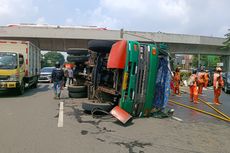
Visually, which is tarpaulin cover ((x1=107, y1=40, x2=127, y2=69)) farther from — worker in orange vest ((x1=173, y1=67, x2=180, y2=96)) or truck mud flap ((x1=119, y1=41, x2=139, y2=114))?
worker in orange vest ((x1=173, y1=67, x2=180, y2=96))

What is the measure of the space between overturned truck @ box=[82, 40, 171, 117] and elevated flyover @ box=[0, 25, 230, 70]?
2281 centimetres

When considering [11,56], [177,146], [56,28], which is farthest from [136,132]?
[56,28]

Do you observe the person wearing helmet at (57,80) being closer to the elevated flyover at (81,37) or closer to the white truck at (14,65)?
the white truck at (14,65)

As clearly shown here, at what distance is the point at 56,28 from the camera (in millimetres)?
35969

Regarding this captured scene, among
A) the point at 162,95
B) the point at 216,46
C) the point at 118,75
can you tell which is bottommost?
the point at 162,95

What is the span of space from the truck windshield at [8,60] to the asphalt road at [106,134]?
18.9 feet

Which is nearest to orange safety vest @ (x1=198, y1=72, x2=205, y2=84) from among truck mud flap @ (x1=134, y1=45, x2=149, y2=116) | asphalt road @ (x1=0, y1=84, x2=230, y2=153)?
asphalt road @ (x1=0, y1=84, x2=230, y2=153)

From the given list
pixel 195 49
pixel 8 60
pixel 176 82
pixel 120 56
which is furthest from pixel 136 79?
pixel 195 49

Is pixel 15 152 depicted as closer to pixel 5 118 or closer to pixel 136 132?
pixel 136 132

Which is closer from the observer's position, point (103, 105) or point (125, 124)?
point (125, 124)

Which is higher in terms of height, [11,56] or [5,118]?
[11,56]

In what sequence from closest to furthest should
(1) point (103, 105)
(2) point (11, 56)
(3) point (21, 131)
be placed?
(3) point (21, 131), (1) point (103, 105), (2) point (11, 56)

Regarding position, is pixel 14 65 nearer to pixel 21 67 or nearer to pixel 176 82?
pixel 21 67

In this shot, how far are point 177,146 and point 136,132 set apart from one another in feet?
4.42
